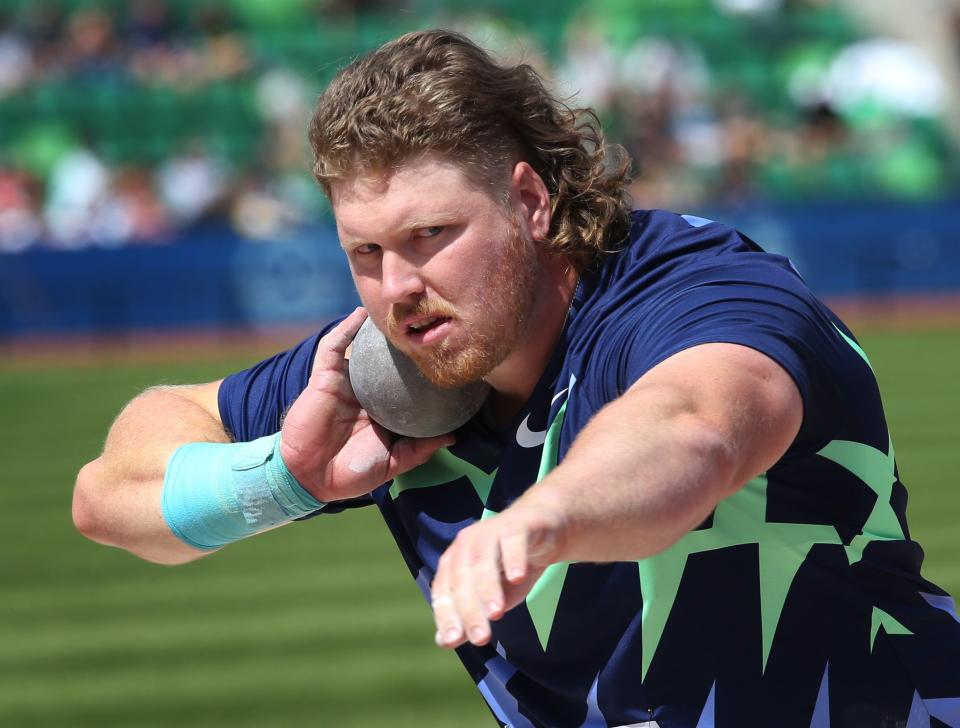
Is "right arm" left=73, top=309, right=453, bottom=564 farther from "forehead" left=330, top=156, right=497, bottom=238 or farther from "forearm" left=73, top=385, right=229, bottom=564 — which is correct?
"forehead" left=330, top=156, right=497, bottom=238

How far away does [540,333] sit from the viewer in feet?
9.82

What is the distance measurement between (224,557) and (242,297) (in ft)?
28.1

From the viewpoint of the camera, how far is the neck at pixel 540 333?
9.77 ft

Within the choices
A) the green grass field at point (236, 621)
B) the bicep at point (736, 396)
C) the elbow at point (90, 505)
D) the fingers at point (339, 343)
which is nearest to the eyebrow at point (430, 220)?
the fingers at point (339, 343)

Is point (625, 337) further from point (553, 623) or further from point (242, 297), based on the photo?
point (242, 297)

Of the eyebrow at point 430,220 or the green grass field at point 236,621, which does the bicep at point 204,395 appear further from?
the green grass field at point 236,621

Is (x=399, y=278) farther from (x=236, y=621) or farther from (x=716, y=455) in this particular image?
(x=236, y=621)

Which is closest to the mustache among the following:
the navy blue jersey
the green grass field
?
the navy blue jersey

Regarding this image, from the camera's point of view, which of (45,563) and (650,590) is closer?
(650,590)

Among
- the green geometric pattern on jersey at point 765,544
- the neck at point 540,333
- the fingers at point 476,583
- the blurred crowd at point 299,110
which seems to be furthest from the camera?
the blurred crowd at point 299,110

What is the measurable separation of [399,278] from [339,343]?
0.48m

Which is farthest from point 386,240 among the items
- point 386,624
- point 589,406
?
point 386,624

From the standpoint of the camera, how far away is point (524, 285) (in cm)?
293

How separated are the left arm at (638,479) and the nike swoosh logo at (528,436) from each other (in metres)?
0.65
